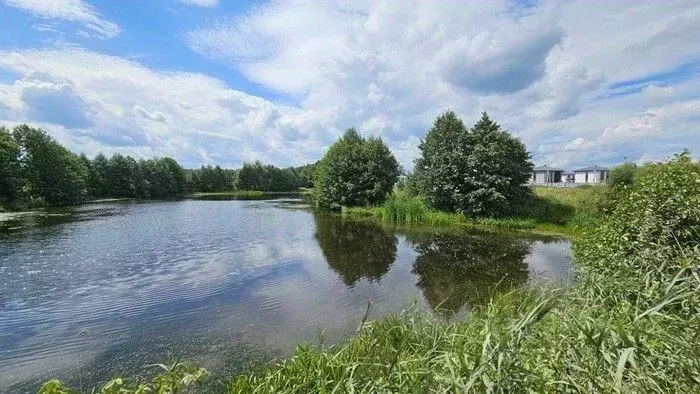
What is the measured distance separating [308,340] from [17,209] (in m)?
48.0

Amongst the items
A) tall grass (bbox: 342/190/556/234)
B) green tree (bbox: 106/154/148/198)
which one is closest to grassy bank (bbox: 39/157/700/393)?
tall grass (bbox: 342/190/556/234)

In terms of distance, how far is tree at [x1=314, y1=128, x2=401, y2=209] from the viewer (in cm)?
4225

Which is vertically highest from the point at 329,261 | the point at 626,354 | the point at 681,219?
the point at 681,219

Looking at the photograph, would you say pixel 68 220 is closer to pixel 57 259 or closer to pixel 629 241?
pixel 57 259

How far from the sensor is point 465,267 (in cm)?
1622

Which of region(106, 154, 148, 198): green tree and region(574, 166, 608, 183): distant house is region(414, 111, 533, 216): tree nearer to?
region(574, 166, 608, 183): distant house

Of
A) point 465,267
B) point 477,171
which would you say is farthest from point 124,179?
point 465,267

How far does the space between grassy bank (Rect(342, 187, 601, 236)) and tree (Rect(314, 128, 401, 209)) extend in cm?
564

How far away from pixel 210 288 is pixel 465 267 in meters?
10.2

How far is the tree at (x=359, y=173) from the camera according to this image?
4225cm

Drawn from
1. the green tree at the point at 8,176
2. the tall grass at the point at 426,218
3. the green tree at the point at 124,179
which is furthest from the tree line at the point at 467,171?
the green tree at the point at 124,179

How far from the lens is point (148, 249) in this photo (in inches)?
767

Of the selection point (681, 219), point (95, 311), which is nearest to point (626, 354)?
point (681, 219)

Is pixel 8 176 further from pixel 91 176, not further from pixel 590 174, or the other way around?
pixel 590 174
